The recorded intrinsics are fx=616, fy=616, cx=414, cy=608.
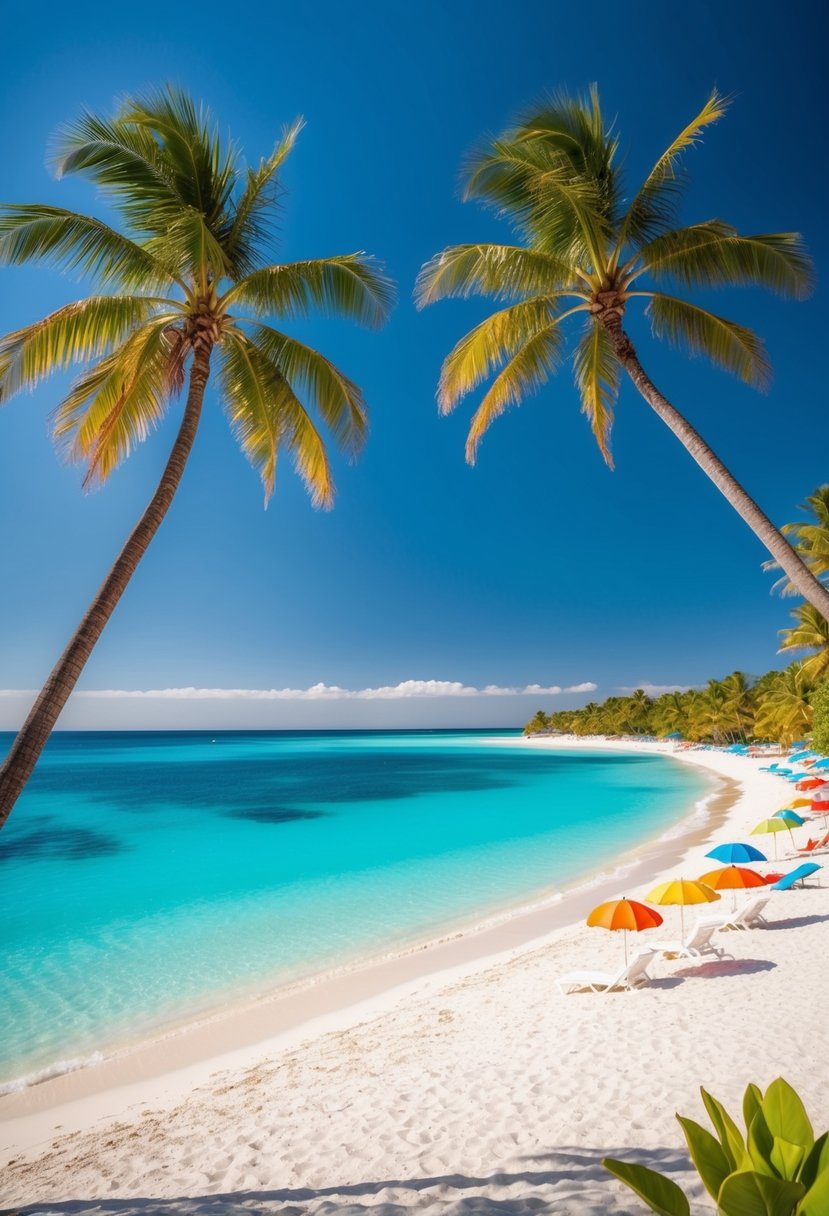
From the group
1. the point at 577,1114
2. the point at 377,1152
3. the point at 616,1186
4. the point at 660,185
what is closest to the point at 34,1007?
the point at 377,1152

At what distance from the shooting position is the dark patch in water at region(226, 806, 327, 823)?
92.9ft

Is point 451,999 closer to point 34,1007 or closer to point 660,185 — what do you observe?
point 34,1007

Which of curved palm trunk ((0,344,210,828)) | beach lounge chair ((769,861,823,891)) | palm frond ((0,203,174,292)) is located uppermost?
palm frond ((0,203,174,292))

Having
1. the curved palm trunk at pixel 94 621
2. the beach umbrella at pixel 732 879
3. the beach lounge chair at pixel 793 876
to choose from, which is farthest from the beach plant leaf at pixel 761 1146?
the beach lounge chair at pixel 793 876

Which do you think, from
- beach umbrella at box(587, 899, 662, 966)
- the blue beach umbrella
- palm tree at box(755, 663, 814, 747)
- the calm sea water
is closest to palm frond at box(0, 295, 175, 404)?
the calm sea water

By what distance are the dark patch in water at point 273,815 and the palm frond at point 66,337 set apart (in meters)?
24.5

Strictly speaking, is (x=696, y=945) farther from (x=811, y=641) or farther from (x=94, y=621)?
(x=811, y=641)

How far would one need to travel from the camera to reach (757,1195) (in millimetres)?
1725

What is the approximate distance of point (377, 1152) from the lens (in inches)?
177

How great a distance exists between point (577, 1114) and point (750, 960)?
180 inches

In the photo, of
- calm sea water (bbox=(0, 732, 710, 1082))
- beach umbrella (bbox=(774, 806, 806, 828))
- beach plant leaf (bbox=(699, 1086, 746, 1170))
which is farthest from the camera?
beach umbrella (bbox=(774, 806, 806, 828))

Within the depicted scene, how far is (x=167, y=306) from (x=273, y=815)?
87.7 feet

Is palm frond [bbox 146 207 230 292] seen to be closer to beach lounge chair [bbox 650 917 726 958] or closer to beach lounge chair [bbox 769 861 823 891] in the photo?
beach lounge chair [bbox 650 917 726 958]

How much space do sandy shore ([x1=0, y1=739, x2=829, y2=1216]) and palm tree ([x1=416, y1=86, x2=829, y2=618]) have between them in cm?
625
